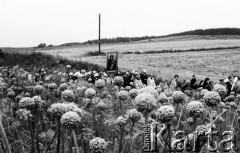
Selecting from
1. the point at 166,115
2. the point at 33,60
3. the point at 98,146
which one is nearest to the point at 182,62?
the point at 33,60

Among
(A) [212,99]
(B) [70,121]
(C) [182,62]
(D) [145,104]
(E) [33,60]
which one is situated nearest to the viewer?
(B) [70,121]

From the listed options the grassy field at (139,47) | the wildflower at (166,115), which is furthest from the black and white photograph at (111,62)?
the grassy field at (139,47)

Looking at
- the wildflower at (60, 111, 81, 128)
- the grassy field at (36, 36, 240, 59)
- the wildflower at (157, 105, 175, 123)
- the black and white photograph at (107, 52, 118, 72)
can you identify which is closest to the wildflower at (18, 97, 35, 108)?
the wildflower at (60, 111, 81, 128)

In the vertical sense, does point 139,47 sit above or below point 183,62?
above

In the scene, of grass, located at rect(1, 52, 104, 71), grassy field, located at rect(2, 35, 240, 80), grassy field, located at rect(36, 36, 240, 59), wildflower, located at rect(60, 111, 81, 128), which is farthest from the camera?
grassy field, located at rect(36, 36, 240, 59)

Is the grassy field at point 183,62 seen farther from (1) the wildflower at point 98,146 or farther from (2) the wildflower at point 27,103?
(1) the wildflower at point 98,146

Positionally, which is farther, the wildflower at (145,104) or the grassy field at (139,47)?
the grassy field at (139,47)

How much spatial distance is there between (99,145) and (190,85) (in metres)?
5.49

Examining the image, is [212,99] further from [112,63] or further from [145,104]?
[112,63]

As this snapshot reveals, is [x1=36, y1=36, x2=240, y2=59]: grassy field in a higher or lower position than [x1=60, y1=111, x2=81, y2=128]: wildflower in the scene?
lower

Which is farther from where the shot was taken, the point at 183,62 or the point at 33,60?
the point at 33,60

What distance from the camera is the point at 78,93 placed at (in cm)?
523

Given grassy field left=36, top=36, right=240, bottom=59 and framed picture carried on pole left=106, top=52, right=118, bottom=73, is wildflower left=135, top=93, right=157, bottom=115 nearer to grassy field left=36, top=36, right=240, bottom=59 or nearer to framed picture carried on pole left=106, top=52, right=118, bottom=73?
framed picture carried on pole left=106, top=52, right=118, bottom=73

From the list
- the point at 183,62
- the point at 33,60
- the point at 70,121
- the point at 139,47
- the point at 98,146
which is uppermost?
the point at 70,121
